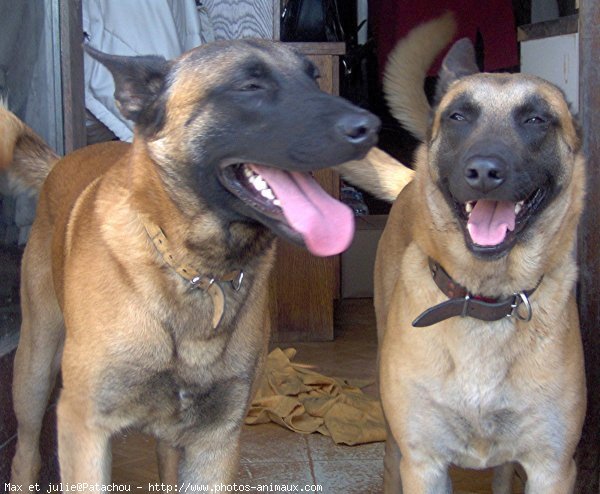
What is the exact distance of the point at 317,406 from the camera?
14.3ft

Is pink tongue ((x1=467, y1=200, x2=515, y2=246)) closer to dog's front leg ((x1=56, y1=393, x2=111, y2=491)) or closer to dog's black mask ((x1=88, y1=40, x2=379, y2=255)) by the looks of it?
dog's black mask ((x1=88, y1=40, x2=379, y2=255))

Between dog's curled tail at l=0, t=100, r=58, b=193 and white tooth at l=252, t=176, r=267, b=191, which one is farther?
dog's curled tail at l=0, t=100, r=58, b=193

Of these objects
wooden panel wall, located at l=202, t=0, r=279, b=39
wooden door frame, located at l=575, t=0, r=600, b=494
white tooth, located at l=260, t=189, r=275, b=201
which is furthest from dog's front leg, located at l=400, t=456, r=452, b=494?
wooden panel wall, located at l=202, t=0, r=279, b=39

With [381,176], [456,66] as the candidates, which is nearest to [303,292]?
[381,176]

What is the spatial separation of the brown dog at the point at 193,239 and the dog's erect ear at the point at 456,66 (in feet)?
1.89

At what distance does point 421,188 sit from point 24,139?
1.42m

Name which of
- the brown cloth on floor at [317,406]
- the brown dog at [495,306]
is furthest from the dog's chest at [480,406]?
the brown cloth on floor at [317,406]

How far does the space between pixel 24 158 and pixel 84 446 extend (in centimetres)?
125

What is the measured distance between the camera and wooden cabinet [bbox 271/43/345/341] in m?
5.41

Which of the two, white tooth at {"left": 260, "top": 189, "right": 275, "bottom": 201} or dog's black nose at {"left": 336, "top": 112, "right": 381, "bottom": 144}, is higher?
dog's black nose at {"left": 336, "top": 112, "right": 381, "bottom": 144}

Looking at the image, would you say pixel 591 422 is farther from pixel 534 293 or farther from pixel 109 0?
pixel 109 0

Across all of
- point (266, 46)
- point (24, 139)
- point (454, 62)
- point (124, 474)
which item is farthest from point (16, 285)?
point (454, 62)

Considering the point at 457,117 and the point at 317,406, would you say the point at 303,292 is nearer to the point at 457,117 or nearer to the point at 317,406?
the point at 317,406

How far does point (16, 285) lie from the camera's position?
367 centimetres
